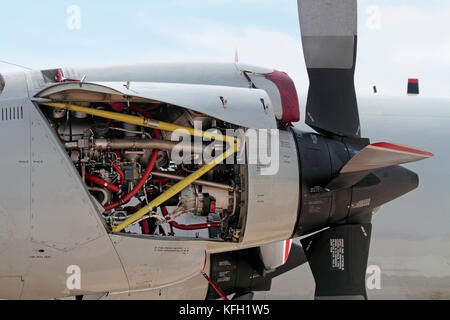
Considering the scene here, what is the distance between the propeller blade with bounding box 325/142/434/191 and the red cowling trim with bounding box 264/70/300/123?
93 cm

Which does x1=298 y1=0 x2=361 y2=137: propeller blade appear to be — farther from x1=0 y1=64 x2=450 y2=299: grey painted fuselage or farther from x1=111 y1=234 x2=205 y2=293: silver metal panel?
x1=111 y1=234 x2=205 y2=293: silver metal panel

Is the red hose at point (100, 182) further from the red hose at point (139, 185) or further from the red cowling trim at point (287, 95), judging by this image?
the red cowling trim at point (287, 95)

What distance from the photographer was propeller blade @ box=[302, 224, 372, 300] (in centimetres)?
726

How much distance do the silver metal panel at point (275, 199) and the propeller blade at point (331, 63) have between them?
774 millimetres

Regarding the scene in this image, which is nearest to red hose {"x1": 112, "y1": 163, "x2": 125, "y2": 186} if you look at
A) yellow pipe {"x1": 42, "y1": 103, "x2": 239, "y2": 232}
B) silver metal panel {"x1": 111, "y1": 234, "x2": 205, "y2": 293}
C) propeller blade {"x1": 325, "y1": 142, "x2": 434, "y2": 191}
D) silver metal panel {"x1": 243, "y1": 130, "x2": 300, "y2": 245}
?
yellow pipe {"x1": 42, "y1": 103, "x2": 239, "y2": 232}

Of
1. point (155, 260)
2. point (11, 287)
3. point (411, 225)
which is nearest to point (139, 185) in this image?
point (155, 260)

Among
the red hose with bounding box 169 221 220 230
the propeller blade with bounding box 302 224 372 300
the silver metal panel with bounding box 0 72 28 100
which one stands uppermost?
the silver metal panel with bounding box 0 72 28 100

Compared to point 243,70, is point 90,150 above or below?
below

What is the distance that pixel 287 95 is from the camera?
7262 millimetres

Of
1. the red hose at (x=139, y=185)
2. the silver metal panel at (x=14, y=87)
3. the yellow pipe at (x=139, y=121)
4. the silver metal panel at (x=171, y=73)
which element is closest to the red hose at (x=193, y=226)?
the red hose at (x=139, y=185)

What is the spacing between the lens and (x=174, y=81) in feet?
23.5

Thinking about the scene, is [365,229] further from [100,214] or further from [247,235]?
[100,214]
